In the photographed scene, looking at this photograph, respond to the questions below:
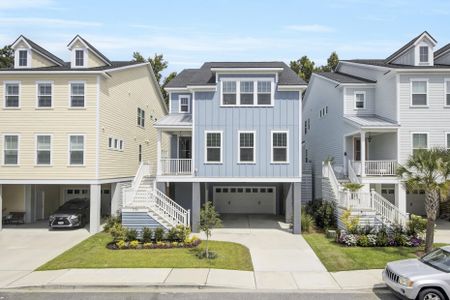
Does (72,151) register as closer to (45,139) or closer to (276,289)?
(45,139)

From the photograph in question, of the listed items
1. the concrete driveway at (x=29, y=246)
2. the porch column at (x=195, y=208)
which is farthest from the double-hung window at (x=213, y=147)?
the concrete driveway at (x=29, y=246)

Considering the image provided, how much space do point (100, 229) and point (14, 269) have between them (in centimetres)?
770

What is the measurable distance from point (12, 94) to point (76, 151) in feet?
16.2

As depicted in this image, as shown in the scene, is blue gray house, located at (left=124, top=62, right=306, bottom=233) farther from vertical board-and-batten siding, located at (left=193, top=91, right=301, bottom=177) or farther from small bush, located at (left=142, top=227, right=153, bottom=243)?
small bush, located at (left=142, top=227, right=153, bottom=243)

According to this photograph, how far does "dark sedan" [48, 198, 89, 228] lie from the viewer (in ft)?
69.8

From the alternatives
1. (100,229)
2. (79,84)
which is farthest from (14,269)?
(79,84)

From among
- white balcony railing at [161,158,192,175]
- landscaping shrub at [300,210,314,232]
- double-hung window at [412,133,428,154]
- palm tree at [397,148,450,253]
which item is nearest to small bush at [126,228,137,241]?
white balcony railing at [161,158,192,175]

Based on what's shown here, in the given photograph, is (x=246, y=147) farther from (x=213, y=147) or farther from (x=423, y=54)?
(x=423, y=54)

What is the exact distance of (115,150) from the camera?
78.7 feet

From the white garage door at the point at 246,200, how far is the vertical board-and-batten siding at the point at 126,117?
240 inches

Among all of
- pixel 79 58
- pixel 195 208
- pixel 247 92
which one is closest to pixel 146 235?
pixel 195 208

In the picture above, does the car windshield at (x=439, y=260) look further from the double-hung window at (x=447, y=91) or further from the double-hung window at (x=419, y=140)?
the double-hung window at (x=447, y=91)

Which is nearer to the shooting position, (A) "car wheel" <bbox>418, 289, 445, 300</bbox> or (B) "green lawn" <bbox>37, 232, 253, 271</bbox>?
(A) "car wheel" <bbox>418, 289, 445, 300</bbox>

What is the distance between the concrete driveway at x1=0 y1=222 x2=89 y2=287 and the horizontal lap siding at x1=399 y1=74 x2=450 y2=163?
18.6 m
